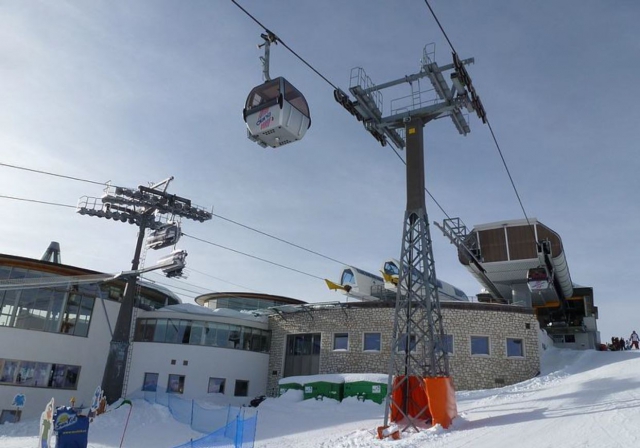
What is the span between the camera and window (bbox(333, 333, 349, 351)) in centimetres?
3081

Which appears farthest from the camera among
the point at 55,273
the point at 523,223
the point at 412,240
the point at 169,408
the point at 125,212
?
the point at 523,223

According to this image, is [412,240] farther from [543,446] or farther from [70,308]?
[70,308]

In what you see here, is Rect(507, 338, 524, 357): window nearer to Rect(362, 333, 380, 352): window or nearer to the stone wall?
the stone wall

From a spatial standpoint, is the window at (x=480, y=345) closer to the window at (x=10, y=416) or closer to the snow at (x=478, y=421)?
the snow at (x=478, y=421)

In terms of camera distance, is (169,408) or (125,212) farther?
(125,212)

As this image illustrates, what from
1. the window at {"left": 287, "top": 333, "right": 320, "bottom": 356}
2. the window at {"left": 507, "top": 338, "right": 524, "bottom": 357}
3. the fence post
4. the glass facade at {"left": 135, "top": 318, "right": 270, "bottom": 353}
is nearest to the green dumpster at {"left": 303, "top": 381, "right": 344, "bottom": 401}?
the window at {"left": 287, "top": 333, "right": 320, "bottom": 356}

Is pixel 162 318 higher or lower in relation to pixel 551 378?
higher

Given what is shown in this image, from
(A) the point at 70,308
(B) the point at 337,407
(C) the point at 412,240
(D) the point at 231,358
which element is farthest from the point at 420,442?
(A) the point at 70,308

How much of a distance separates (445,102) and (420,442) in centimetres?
1194

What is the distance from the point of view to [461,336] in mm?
28281

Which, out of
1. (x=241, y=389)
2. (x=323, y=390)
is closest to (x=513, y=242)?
(x=323, y=390)

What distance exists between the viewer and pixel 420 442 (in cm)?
A: 1306

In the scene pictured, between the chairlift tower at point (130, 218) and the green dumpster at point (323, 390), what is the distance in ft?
33.1

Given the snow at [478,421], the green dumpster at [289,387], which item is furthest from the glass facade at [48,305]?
the green dumpster at [289,387]
